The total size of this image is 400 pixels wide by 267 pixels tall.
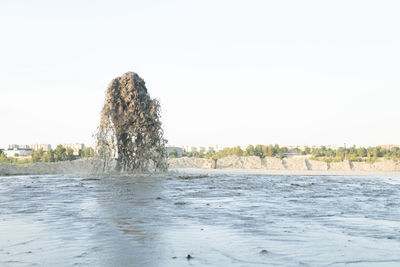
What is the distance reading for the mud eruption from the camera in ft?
89.8

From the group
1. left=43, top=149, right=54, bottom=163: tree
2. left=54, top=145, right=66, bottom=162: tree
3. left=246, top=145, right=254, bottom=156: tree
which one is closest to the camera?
left=54, top=145, right=66, bottom=162: tree

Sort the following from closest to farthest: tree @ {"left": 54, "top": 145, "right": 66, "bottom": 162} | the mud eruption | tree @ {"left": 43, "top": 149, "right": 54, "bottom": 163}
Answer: the mud eruption < tree @ {"left": 54, "top": 145, "right": 66, "bottom": 162} < tree @ {"left": 43, "top": 149, "right": 54, "bottom": 163}

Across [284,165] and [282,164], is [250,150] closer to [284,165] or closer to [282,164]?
[282,164]

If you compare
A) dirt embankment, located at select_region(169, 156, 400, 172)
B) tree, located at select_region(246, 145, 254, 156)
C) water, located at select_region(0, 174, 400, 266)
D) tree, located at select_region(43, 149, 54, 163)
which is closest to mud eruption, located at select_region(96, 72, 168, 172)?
water, located at select_region(0, 174, 400, 266)

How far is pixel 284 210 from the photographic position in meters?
10.4

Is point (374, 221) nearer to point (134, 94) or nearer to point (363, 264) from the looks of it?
point (363, 264)

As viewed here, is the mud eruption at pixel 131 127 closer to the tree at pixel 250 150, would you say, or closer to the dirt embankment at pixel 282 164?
the dirt embankment at pixel 282 164

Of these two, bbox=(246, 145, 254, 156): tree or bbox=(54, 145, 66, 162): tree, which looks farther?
bbox=(246, 145, 254, 156): tree

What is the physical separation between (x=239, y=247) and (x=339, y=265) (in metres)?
Answer: 1.47

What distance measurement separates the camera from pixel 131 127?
27469 mm

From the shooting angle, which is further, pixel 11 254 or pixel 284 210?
pixel 284 210

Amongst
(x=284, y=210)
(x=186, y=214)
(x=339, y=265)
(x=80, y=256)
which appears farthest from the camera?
(x=284, y=210)

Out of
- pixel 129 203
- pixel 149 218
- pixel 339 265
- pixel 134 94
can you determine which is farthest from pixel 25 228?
pixel 134 94

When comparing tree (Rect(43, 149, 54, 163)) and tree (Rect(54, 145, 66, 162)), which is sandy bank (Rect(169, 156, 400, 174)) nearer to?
tree (Rect(54, 145, 66, 162))
